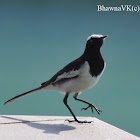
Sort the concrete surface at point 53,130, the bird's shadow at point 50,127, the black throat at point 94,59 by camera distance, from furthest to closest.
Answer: the black throat at point 94,59 < the bird's shadow at point 50,127 < the concrete surface at point 53,130

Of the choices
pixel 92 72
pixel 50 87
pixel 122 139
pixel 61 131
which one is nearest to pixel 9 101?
pixel 50 87

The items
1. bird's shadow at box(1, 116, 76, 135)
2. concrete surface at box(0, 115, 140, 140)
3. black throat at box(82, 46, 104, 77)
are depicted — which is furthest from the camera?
black throat at box(82, 46, 104, 77)

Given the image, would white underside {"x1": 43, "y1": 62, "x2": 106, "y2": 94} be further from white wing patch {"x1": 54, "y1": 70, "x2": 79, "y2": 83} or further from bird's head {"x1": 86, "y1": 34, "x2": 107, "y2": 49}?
bird's head {"x1": 86, "y1": 34, "x2": 107, "y2": 49}

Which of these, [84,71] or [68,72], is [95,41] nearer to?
[84,71]

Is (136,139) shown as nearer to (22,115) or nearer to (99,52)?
(99,52)

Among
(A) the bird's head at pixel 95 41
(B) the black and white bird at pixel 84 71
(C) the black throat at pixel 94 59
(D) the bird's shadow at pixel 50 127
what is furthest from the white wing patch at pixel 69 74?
(D) the bird's shadow at pixel 50 127

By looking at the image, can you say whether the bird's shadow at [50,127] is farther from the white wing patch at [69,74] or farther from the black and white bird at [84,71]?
the white wing patch at [69,74]

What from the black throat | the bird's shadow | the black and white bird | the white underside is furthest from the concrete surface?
the black throat
